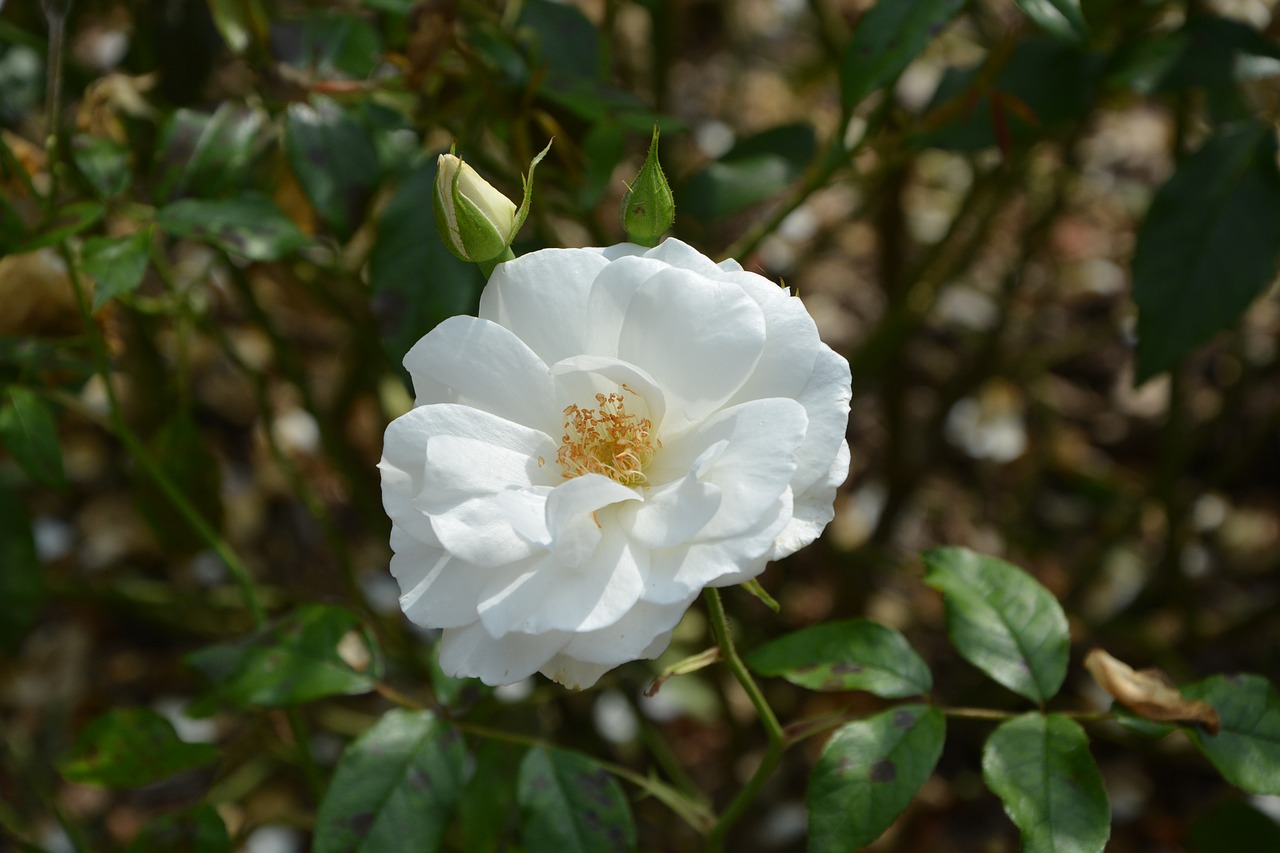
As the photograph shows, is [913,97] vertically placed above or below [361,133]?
below

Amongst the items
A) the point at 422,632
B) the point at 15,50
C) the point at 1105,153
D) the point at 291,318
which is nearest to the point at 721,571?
the point at 15,50

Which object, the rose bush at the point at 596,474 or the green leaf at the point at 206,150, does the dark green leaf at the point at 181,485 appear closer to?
the green leaf at the point at 206,150

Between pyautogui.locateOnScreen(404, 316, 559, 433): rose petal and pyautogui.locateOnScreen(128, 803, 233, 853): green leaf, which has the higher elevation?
pyautogui.locateOnScreen(404, 316, 559, 433): rose petal

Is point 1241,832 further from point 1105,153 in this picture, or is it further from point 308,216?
point 1105,153

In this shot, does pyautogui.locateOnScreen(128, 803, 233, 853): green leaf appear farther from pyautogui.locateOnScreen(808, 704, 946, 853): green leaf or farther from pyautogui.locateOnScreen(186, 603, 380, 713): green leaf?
pyautogui.locateOnScreen(808, 704, 946, 853): green leaf

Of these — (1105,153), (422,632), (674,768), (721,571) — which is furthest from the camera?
(1105,153)

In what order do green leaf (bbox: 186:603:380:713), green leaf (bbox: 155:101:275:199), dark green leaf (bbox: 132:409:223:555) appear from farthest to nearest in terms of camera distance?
dark green leaf (bbox: 132:409:223:555), green leaf (bbox: 155:101:275:199), green leaf (bbox: 186:603:380:713)

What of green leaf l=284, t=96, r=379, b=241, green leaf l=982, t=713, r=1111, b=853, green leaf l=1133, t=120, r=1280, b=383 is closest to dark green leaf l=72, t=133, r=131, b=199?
green leaf l=284, t=96, r=379, b=241
